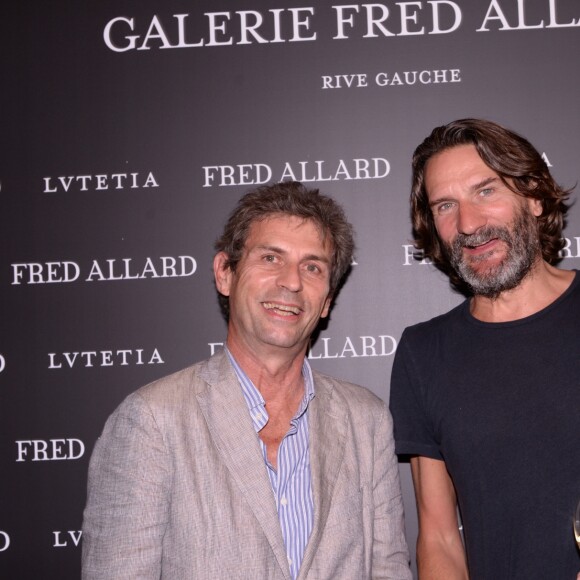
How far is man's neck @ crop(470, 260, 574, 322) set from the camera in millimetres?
2393

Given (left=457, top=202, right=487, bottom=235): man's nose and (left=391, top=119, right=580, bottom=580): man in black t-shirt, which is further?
(left=457, top=202, right=487, bottom=235): man's nose

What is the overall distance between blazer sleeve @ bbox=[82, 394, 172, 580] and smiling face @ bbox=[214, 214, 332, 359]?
0.47 m

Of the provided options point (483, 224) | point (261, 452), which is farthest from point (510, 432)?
point (261, 452)

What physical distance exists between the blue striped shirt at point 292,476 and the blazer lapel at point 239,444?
0.07 metres

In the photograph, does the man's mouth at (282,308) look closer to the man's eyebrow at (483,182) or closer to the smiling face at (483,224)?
the smiling face at (483,224)

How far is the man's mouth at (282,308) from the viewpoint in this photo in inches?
93.7

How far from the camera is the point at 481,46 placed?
302cm

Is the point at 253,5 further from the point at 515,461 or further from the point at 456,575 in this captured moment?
the point at 456,575

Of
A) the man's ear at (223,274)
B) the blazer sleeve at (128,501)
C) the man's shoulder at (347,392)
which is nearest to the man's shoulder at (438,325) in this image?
the man's shoulder at (347,392)

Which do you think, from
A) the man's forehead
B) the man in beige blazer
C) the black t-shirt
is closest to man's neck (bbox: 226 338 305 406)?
the man in beige blazer

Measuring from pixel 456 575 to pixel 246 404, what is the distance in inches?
38.8

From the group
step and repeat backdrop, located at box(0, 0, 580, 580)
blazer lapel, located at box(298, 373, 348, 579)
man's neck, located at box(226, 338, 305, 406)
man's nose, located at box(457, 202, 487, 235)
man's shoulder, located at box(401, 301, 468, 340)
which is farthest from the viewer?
step and repeat backdrop, located at box(0, 0, 580, 580)

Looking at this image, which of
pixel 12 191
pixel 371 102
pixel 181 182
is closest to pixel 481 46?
pixel 371 102

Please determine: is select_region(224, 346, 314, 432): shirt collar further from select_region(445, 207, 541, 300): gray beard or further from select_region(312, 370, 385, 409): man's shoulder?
select_region(445, 207, 541, 300): gray beard
